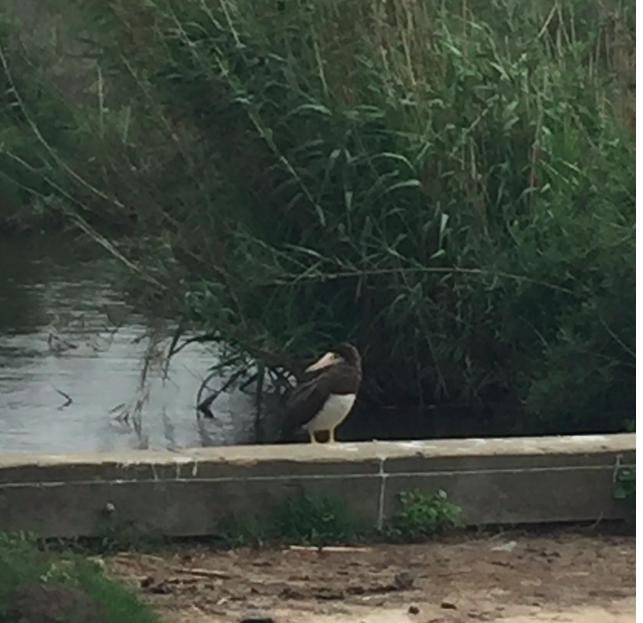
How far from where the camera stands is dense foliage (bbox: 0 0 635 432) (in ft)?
24.7

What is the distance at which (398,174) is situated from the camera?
25.0 ft

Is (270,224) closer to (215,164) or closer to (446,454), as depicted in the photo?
(215,164)

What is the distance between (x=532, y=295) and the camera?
7438mm

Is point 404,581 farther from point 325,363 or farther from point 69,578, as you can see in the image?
point 325,363

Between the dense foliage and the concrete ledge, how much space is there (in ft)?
4.17

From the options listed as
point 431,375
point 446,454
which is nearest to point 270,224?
point 431,375

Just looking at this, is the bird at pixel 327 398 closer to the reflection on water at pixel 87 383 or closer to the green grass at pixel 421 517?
the green grass at pixel 421 517

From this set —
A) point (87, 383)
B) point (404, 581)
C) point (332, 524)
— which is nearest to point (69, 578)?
point (404, 581)

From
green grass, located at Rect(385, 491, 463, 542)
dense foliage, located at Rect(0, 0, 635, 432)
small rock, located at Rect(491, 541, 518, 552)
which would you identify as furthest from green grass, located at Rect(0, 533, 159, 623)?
dense foliage, located at Rect(0, 0, 635, 432)

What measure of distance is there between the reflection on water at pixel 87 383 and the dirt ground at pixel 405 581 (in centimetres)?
301

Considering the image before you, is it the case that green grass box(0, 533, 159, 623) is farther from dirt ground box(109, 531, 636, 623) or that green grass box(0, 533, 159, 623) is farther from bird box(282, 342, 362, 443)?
bird box(282, 342, 362, 443)

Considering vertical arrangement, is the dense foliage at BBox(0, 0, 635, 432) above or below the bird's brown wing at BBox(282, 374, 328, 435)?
above

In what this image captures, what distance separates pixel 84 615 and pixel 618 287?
3.48 meters

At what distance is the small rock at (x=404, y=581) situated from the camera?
200 inches
